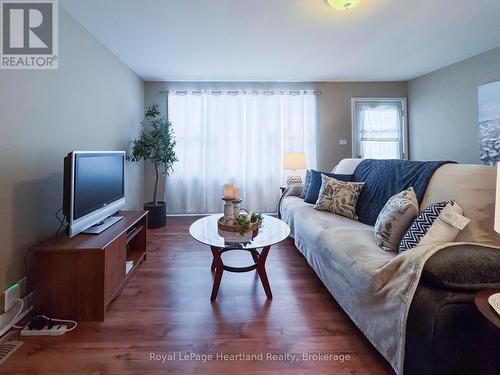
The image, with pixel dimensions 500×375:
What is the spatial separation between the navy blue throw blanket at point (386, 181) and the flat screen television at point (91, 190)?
91.6 inches

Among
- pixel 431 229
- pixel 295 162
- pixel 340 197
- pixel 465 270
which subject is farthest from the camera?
pixel 295 162

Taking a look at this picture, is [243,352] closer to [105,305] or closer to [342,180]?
[105,305]

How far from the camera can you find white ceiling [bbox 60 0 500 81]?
2189mm

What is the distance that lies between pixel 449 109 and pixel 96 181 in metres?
4.79

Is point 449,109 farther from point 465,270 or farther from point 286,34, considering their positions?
point 465,270

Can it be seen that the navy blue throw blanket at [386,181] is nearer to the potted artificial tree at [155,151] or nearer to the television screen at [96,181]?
the television screen at [96,181]

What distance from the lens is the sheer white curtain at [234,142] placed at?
4.31 m

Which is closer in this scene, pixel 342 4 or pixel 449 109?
pixel 342 4

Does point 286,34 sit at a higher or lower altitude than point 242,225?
higher

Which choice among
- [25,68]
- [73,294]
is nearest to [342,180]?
[73,294]

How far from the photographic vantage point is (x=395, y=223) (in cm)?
158

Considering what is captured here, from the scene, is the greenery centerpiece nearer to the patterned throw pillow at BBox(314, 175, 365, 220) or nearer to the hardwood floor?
the hardwood floor

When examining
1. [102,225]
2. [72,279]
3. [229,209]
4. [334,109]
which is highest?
[334,109]

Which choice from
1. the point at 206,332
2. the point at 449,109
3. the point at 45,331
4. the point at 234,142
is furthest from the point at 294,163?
the point at 45,331
